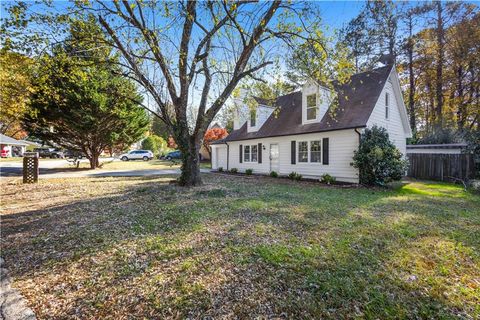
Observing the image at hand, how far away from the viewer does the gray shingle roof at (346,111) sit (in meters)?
10.8

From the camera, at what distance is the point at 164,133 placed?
45.6 meters

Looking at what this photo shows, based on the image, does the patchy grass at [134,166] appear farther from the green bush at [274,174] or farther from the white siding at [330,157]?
the green bush at [274,174]

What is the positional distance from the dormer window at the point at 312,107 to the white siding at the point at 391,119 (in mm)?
2811

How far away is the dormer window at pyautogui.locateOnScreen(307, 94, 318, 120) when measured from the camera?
12.7 metres

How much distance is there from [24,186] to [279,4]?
1188cm

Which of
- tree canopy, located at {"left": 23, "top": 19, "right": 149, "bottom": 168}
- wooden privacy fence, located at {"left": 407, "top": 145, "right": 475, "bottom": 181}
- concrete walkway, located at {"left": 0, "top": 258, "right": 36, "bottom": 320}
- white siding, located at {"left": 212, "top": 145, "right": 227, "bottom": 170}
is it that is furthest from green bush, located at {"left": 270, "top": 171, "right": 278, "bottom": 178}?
concrete walkway, located at {"left": 0, "top": 258, "right": 36, "bottom": 320}

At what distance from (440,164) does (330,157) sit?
20.3ft

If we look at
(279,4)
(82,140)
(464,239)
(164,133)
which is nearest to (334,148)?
(279,4)

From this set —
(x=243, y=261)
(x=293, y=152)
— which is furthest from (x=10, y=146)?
(x=243, y=261)

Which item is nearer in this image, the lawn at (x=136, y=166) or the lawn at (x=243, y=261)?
the lawn at (x=243, y=261)

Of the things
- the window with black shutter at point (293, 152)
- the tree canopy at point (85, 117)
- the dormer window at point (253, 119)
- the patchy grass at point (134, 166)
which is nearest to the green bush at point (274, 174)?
the window with black shutter at point (293, 152)

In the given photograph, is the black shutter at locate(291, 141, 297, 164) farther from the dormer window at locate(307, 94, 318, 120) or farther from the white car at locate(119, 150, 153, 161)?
the white car at locate(119, 150, 153, 161)

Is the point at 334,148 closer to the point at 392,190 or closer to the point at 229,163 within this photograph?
the point at 392,190

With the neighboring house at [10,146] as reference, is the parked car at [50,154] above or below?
below
